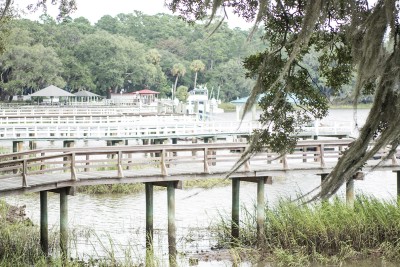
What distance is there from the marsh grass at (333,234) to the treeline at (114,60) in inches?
2037

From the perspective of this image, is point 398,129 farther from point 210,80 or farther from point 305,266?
point 210,80

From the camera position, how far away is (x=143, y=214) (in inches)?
1002

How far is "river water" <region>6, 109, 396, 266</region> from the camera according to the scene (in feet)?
63.7

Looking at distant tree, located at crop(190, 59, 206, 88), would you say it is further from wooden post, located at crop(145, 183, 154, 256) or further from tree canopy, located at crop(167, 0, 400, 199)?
tree canopy, located at crop(167, 0, 400, 199)

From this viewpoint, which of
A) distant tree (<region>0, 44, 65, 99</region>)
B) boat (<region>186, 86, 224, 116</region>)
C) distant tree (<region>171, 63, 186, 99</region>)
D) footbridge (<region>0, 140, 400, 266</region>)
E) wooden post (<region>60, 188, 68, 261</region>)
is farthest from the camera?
distant tree (<region>171, 63, 186, 99</region>)

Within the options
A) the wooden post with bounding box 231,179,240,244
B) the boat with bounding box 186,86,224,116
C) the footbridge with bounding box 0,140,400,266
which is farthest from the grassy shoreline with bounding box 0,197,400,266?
the boat with bounding box 186,86,224,116

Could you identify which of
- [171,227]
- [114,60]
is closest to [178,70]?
[114,60]

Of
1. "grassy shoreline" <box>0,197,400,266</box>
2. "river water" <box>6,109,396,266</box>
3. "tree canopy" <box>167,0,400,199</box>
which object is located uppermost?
"tree canopy" <box>167,0,400,199</box>

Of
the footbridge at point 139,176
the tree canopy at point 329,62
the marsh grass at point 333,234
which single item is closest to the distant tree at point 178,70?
the footbridge at point 139,176

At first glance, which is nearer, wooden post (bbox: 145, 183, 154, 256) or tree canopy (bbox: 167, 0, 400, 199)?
tree canopy (bbox: 167, 0, 400, 199)

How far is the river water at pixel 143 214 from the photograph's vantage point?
1942 cm

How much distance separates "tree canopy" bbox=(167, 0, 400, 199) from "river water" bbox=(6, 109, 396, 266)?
4.44 m

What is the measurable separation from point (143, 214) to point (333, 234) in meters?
8.82

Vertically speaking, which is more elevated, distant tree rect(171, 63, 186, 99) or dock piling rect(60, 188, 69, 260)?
distant tree rect(171, 63, 186, 99)
